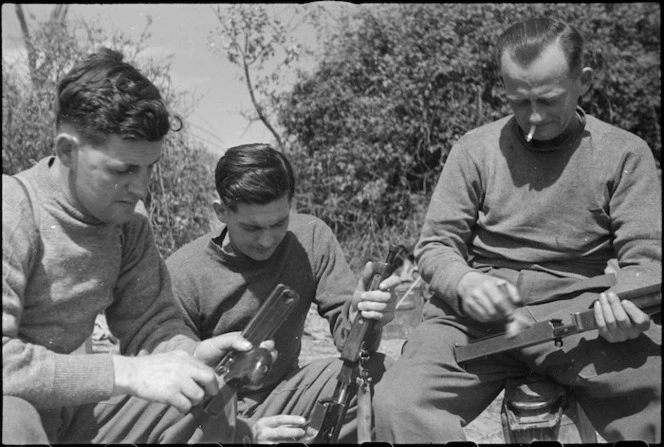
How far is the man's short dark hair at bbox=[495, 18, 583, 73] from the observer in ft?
9.18

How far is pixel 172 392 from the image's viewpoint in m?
2.17

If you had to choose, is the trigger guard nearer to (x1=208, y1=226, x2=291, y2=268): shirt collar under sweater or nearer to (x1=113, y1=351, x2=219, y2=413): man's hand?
(x1=113, y1=351, x2=219, y2=413): man's hand

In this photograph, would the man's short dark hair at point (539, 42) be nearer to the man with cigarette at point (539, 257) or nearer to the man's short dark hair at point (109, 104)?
the man with cigarette at point (539, 257)

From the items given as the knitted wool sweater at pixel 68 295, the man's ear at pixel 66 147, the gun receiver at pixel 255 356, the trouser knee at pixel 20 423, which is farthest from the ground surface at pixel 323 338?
the trouser knee at pixel 20 423

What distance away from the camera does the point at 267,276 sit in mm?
3164

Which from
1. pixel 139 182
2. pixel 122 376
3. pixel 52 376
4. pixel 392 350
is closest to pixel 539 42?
pixel 139 182

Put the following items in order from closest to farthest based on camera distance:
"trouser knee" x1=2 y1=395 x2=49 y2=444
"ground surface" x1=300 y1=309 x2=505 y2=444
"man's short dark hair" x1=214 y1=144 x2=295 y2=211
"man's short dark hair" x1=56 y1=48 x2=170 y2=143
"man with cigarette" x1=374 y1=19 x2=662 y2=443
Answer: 1. "trouser knee" x1=2 y1=395 x2=49 y2=444
2. "man's short dark hair" x1=56 y1=48 x2=170 y2=143
3. "man with cigarette" x1=374 y1=19 x2=662 y2=443
4. "man's short dark hair" x1=214 y1=144 x2=295 y2=211
5. "ground surface" x1=300 y1=309 x2=505 y2=444

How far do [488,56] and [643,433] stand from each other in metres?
6.08

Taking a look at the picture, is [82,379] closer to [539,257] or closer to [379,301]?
[379,301]

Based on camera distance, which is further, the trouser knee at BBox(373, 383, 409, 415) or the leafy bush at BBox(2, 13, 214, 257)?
the leafy bush at BBox(2, 13, 214, 257)

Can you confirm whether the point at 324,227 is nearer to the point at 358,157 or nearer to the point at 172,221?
the point at 172,221

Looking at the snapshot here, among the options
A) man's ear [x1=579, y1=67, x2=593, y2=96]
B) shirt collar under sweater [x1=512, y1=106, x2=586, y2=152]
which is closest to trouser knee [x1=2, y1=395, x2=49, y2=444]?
shirt collar under sweater [x1=512, y1=106, x2=586, y2=152]

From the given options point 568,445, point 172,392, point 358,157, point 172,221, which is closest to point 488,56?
point 358,157

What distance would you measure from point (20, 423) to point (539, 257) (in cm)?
184
